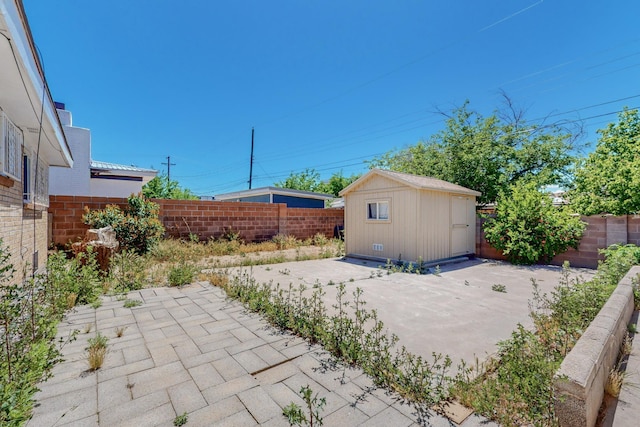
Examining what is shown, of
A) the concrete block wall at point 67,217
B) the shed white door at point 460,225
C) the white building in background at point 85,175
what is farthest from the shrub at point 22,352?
the white building in background at point 85,175

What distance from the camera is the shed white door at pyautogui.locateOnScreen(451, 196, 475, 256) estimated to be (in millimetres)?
8109

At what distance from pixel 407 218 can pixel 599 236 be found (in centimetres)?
471

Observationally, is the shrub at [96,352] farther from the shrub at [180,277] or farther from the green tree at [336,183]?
the green tree at [336,183]

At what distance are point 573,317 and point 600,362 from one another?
1473mm

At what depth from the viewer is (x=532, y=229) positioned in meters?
7.62

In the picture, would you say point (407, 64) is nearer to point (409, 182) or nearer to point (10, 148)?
point (409, 182)

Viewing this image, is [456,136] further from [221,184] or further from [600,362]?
[221,184]

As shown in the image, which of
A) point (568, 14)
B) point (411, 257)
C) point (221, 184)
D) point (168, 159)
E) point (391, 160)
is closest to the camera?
point (411, 257)

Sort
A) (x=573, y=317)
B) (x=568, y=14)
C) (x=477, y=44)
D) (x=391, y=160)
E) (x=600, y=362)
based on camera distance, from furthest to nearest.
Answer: (x=391, y=160)
(x=477, y=44)
(x=568, y=14)
(x=573, y=317)
(x=600, y=362)

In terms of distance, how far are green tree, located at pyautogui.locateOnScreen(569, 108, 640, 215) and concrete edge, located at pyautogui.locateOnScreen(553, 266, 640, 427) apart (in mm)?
7067

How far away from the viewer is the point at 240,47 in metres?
11.0

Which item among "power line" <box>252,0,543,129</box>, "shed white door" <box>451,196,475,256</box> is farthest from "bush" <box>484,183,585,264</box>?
"power line" <box>252,0,543,129</box>

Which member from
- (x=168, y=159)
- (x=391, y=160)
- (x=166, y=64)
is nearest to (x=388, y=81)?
(x=391, y=160)

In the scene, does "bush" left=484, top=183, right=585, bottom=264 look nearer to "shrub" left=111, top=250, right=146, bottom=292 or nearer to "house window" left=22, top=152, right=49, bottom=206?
"shrub" left=111, top=250, right=146, bottom=292
